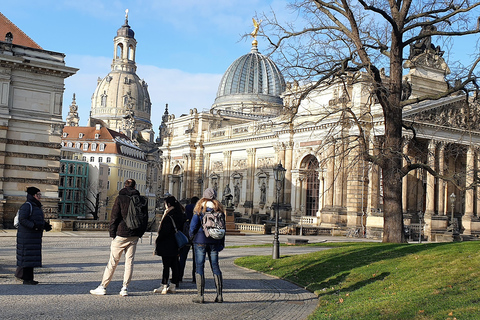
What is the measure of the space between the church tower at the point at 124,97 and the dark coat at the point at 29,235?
133m

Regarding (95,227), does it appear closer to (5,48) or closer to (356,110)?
(5,48)

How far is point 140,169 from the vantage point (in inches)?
4611

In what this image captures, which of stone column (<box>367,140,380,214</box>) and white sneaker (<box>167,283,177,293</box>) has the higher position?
stone column (<box>367,140,380,214</box>)

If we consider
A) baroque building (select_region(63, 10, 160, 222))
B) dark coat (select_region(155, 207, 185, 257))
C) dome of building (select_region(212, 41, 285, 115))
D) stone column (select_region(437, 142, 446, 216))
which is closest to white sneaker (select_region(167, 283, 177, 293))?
dark coat (select_region(155, 207, 185, 257))

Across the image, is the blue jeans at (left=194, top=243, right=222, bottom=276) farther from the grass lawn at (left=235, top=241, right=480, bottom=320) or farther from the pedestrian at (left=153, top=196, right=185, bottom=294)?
the grass lawn at (left=235, top=241, right=480, bottom=320)

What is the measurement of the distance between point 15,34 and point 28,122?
238 inches

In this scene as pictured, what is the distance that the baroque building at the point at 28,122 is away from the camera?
30.4 metres

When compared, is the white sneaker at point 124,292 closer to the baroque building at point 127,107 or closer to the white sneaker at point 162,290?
the white sneaker at point 162,290

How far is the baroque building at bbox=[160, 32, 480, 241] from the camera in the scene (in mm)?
41906

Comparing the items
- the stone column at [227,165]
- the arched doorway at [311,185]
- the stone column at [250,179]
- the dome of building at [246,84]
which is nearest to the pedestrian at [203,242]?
the arched doorway at [311,185]

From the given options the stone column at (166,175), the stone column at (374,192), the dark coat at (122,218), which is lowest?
the dark coat at (122,218)

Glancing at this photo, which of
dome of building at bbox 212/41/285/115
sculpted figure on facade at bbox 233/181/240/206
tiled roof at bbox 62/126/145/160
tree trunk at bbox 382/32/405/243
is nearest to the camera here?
tree trunk at bbox 382/32/405/243

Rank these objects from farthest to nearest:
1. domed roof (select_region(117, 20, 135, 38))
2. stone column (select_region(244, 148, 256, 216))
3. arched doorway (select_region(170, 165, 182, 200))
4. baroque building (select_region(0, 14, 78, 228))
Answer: domed roof (select_region(117, 20, 135, 38))
arched doorway (select_region(170, 165, 182, 200))
stone column (select_region(244, 148, 256, 216))
baroque building (select_region(0, 14, 78, 228))

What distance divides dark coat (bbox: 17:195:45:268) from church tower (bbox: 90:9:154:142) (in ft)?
437
